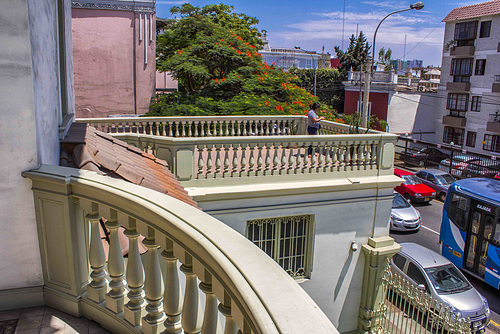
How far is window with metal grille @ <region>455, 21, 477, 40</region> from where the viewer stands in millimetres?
36094

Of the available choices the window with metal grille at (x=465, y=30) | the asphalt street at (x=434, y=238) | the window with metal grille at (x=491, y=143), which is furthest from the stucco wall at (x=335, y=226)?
the window with metal grille at (x=465, y=30)

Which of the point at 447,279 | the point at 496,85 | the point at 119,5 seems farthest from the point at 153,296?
the point at 496,85

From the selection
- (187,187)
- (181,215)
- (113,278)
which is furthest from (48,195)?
Answer: (187,187)

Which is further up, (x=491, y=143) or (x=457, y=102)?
(x=457, y=102)

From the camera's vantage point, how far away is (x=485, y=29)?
115ft

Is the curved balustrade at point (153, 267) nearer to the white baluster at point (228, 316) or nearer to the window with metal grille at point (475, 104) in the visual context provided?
the white baluster at point (228, 316)

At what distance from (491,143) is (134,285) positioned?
37.9 metres

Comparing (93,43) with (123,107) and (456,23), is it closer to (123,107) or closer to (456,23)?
(123,107)

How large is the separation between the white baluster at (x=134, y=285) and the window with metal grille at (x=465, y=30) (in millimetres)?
40304

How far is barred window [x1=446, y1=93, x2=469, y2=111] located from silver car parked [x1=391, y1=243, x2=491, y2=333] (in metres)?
28.6

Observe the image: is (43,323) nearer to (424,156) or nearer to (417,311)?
(417,311)

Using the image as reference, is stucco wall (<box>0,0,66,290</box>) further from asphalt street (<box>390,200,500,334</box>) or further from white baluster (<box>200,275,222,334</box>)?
asphalt street (<box>390,200,500,334</box>)

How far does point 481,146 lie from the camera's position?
35.6m

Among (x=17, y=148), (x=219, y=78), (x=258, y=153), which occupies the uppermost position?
(x=219, y=78)
